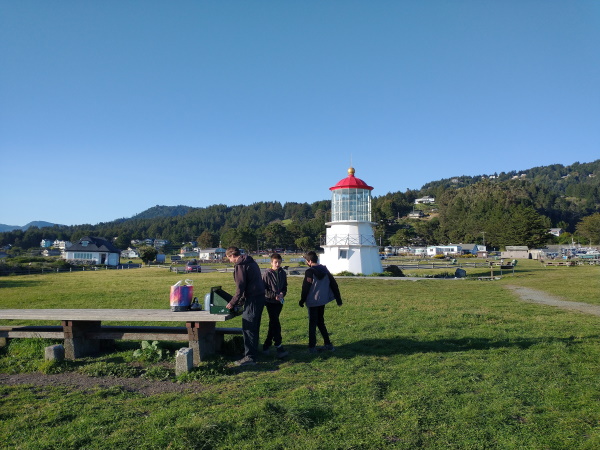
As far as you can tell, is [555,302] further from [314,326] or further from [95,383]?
[95,383]

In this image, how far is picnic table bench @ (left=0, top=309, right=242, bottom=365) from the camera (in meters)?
6.71

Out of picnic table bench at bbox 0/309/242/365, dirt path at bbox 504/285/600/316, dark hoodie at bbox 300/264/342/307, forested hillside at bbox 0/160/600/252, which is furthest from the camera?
forested hillside at bbox 0/160/600/252

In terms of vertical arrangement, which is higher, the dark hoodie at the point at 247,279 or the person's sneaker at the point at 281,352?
the dark hoodie at the point at 247,279

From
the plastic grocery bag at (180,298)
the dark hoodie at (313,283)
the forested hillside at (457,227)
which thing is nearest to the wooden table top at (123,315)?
the plastic grocery bag at (180,298)

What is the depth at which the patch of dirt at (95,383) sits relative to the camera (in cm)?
567

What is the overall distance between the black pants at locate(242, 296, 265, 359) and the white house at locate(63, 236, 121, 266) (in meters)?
78.0

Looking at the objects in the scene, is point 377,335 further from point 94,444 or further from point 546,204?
point 546,204

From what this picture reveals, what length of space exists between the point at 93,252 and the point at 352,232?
6332cm

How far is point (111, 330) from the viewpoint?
296 inches

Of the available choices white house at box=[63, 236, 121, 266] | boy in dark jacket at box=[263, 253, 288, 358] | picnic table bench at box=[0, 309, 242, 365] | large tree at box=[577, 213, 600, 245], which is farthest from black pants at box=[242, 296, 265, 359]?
large tree at box=[577, 213, 600, 245]

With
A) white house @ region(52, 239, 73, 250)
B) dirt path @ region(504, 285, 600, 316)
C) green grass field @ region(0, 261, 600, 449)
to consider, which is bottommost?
dirt path @ region(504, 285, 600, 316)

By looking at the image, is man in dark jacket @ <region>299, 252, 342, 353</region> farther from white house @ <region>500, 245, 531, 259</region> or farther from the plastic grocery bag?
white house @ <region>500, 245, 531, 259</region>

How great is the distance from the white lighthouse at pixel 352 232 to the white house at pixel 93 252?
58552 millimetres

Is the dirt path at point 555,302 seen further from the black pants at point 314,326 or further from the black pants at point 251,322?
the black pants at point 251,322
